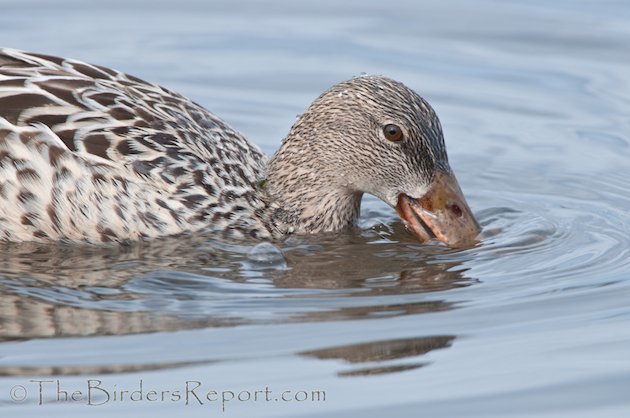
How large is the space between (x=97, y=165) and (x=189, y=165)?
685 millimetres

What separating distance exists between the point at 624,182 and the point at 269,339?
4.86 meters

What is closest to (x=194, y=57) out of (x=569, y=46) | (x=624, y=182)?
(x=569, y=46)


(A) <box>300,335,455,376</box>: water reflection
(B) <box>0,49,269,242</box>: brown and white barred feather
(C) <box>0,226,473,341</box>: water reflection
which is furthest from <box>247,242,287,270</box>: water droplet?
(A) <box>300,335,455,376</box>: water reflection

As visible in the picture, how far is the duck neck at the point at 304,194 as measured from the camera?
1128 centimetres

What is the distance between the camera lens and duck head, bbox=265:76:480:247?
35.6ft

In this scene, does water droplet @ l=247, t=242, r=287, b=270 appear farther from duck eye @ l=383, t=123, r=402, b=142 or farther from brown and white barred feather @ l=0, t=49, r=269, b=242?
duck eye @ l=383, t=123, r=402, b=142

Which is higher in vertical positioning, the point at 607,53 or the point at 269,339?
the point at 607,53

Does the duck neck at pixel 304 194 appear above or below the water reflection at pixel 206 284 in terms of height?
above

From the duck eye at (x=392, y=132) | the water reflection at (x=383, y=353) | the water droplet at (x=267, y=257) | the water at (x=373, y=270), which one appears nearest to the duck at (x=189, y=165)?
the duck eye at (x=392, y=132)

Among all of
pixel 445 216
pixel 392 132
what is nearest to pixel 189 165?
pixel 392 132

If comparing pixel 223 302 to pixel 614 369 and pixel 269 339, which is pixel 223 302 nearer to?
pixel 269 339

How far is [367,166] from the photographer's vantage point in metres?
11.1

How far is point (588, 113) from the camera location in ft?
46.4

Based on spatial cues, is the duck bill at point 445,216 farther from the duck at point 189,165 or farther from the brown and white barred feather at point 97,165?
the brown and white barred feather at point 97,165
